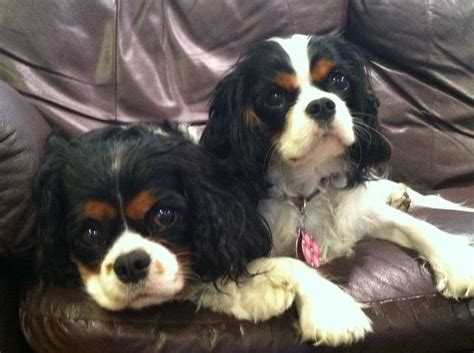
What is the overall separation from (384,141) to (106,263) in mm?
839

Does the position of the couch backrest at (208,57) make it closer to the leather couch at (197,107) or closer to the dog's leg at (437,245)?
the leather couch at (197,107)

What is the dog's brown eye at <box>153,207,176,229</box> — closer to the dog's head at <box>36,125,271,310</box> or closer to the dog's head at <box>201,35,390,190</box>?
the dog's head at <box>36,125,271,310</box>

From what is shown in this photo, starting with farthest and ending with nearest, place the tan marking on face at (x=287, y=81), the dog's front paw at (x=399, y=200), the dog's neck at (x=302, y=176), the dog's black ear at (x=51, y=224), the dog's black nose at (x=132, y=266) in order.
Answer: the dog's front paw at (x=399, y=200)
the dog's neck at (x=302, y=176)
the tan marking on face at (x=287, y=81)
the dog's black ear at (x=51, y=224)
the dog's black nose at (x=132, y=266)

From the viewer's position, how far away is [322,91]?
1.46m

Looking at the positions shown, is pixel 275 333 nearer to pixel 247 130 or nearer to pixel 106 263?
pixel 106 263

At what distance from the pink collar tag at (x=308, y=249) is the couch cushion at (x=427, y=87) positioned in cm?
79

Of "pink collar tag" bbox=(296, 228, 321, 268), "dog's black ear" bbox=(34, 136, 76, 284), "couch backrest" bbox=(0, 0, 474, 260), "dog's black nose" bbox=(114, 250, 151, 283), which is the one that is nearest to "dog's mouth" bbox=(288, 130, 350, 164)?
"pink collar tag" bbox=(296, 228, 321, 268)

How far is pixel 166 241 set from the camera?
1.28 m

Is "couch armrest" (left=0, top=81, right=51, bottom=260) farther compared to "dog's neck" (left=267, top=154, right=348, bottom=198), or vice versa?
"dog's neck" (left=267, top=154, right=348, bottom=198)

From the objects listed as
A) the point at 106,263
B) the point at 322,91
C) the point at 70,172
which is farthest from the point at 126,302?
the point at 322,91

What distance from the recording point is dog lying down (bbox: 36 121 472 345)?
3.98 feet

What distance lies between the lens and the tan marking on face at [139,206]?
1.24m

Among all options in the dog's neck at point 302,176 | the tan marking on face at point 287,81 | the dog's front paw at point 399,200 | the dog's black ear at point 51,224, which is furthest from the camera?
the dog's front paw at point 399,200

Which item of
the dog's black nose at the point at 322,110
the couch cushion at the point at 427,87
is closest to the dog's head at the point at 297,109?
the dog's black nose at the point at 322,110
